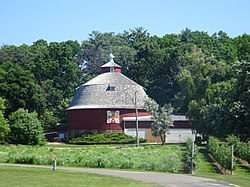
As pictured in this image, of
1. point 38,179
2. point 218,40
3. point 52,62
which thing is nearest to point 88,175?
point 38,179

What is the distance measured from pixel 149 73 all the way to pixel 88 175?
245 ft

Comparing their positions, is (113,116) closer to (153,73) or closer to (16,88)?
(16,88)

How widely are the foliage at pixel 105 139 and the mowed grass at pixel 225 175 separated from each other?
31.5 m

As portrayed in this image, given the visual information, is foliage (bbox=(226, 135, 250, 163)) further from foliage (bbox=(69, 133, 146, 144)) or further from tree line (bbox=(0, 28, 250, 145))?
foliage (bbox=(69, 133, 146, 144))

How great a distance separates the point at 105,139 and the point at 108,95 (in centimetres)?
786

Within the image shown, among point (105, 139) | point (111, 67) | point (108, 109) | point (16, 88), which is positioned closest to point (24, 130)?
point (16, 88)

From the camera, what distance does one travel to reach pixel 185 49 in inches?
3748

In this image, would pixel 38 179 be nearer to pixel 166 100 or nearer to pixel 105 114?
pixel 105 114

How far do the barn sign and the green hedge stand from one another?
257 cm

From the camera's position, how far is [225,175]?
87.4 feet

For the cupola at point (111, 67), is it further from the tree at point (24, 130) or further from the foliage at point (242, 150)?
the foliage at point (242, 150)

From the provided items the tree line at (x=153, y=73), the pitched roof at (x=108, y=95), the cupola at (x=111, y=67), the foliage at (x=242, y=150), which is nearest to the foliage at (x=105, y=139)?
the pitched roof at (x=108, y=95)

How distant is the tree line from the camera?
49969 millimetres

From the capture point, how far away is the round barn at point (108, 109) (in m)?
74.9
